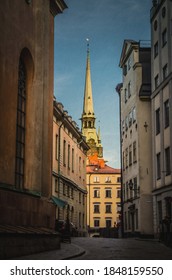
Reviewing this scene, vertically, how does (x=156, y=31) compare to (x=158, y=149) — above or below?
above

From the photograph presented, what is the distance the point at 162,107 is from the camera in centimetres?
3406

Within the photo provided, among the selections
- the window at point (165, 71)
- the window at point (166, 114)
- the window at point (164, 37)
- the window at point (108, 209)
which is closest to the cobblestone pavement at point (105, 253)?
the window at point (166, 114)

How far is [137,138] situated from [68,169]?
8.98 metres

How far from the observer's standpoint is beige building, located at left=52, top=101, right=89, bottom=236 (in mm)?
41344

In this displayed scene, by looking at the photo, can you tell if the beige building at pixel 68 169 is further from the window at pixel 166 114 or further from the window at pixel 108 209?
the window at pixel 108 209

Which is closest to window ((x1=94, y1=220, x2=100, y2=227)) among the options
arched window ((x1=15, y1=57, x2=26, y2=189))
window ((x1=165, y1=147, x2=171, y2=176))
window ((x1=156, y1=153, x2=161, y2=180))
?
window ((x1=156, y1=153, x2=161, y2=180))

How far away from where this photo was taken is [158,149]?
115 feet

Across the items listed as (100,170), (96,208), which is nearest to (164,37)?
(96,208)

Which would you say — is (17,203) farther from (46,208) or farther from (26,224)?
(46,208)

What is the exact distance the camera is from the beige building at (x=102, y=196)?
9725cm
